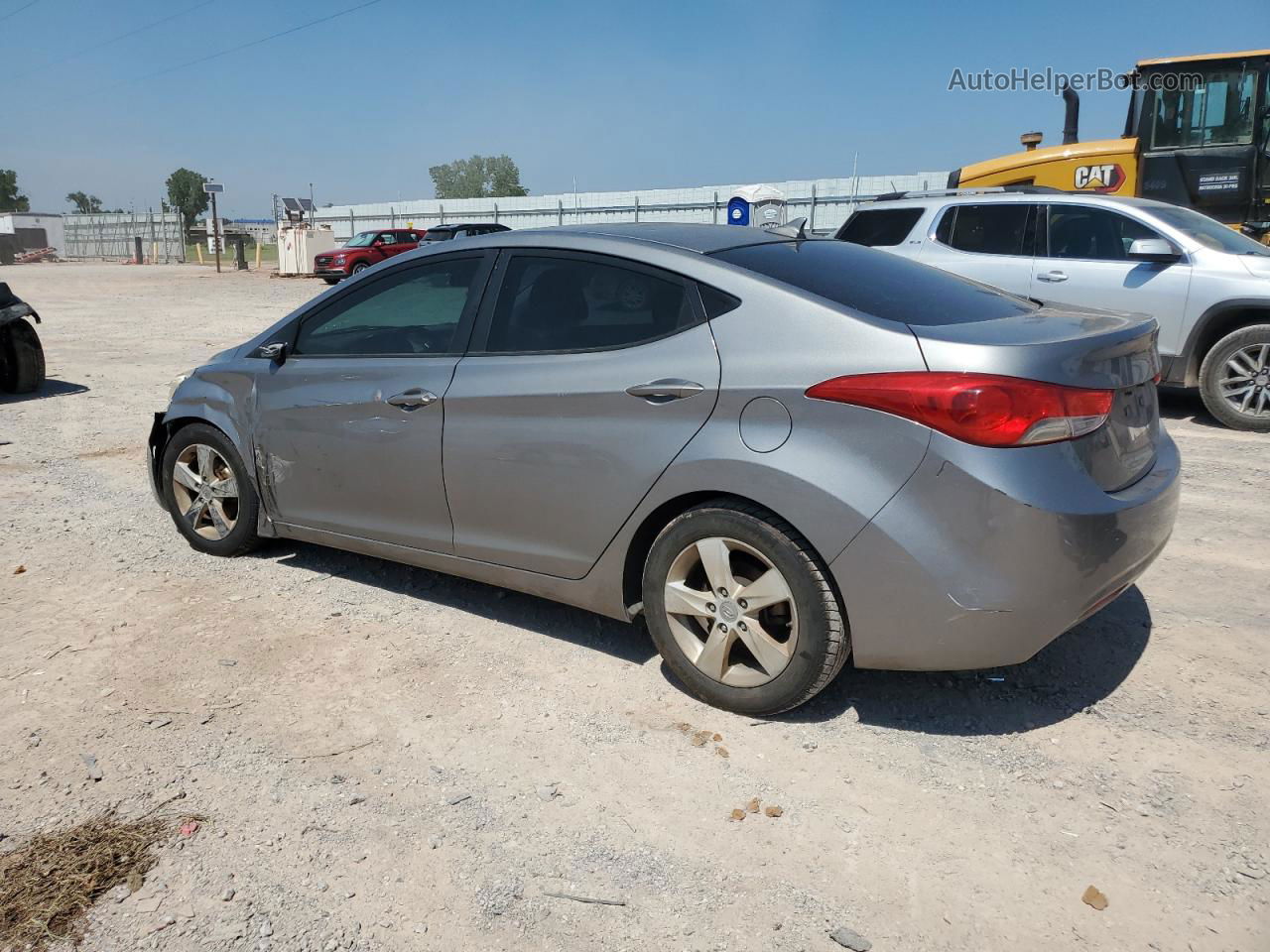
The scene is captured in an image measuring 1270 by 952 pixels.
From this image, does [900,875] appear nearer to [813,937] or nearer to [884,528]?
[813,937]

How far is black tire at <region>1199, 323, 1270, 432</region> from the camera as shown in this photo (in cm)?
753

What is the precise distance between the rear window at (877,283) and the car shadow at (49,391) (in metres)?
9.15

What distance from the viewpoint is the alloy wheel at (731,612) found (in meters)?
3.19

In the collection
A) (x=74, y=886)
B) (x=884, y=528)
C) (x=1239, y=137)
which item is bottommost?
(x=74, y=886)

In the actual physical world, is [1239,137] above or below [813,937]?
above

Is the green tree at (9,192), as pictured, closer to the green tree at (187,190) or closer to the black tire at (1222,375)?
the green tree at (187,190)

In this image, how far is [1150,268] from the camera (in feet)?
25.8

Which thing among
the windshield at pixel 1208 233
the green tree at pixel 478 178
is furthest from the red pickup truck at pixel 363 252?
the green tree at pixel 478 178

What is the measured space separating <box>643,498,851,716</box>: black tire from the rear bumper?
7 centimetres

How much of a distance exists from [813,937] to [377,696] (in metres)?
1.87

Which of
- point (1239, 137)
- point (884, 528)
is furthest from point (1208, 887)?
point (1239, 137)

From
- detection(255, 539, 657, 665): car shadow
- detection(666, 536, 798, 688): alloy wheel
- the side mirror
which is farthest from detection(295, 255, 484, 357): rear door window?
the side mirror

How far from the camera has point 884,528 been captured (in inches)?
115

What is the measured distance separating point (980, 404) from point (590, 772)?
1629 mm
